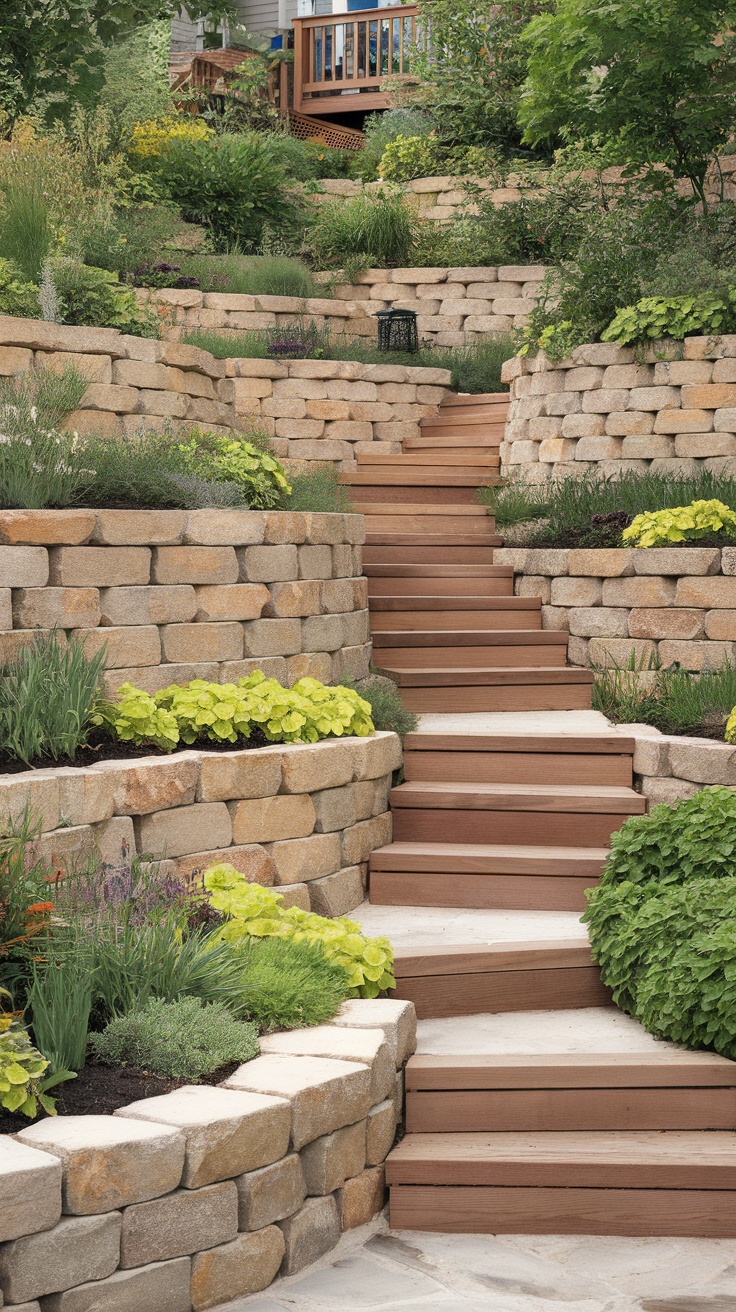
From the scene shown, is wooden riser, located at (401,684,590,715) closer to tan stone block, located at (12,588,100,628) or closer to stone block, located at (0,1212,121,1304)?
tan stone block, located at (12,588,100,628)

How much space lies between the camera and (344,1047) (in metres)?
3.76

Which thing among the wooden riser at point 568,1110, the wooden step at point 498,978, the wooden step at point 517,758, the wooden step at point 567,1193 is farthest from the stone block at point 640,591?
the wooden step at point 567,1193

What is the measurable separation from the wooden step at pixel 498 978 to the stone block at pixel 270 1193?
1303 millimetres

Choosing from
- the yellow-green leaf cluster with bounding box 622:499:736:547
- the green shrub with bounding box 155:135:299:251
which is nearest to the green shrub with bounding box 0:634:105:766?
the yellow-green leaf cluster with bounding box 622:499:736:547

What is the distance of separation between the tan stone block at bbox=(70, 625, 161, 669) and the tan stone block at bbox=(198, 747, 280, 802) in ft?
1.97

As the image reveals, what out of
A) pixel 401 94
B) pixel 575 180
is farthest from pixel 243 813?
pixel 401 94

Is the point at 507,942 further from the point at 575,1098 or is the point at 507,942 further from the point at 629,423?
the point at 629,423

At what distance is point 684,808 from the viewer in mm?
4961

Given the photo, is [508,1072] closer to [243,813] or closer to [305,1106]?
[305,1106]

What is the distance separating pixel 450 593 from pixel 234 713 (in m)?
3.07

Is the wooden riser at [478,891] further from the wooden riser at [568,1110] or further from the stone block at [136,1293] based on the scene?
the stone block at [136,1293]

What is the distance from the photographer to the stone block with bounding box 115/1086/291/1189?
10.2 ft

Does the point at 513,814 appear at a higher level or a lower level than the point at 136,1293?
higher

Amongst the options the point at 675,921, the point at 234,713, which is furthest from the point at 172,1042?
the point at 234,713
